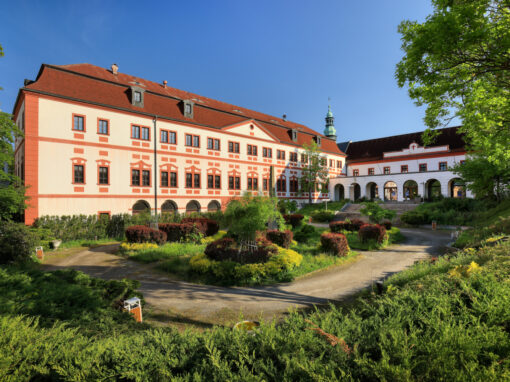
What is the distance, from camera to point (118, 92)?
22.6 meters

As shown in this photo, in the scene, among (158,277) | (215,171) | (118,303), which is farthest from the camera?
(215,171)

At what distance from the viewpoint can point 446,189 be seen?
35281 mm

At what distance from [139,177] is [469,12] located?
23.0m

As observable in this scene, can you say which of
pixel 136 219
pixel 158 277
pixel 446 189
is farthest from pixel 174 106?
pixel 446 189

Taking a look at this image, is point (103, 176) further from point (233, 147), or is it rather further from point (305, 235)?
point (305, 235)

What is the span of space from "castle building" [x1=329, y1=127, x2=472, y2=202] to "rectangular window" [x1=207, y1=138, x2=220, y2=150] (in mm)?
23818

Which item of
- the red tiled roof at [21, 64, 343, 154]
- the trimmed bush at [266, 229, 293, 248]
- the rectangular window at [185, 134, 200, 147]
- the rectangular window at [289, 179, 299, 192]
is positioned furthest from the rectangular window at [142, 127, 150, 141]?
the rectangular window at [289, 179, 299, 192]

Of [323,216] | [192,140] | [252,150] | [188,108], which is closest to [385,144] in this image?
[323,216]

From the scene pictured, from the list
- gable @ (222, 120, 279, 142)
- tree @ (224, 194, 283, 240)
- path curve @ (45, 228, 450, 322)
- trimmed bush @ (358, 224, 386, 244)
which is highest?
gable @ (222, 120, 279, 142)

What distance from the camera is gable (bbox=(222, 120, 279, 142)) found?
1200 inches

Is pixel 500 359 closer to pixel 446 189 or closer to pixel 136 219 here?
pixel 136 219

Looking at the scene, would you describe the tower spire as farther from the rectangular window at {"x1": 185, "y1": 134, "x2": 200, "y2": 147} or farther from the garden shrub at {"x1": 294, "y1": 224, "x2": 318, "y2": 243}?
the garden shrub at {"x1": 294, "y1": 224, "x2": 318, "y2": 243}

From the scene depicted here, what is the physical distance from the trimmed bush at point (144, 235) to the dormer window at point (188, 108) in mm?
14978

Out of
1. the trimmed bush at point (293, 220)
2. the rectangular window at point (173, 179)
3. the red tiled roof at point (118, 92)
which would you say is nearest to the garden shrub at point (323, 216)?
the trimmed bush at point (293, 220)
